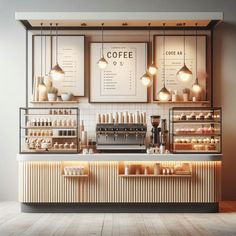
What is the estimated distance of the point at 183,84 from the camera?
33.5 feet

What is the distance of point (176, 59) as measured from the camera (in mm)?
10203

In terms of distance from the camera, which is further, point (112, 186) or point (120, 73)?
point (120, 73)

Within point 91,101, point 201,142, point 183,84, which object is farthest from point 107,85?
point 201,142

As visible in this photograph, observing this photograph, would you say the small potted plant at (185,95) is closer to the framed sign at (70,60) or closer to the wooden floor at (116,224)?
the framed sign at (70,60)

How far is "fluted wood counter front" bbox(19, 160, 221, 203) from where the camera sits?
8.85 meters

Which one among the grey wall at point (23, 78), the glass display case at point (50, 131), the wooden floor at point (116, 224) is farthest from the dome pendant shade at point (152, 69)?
the wooden floor at point (116, 224)

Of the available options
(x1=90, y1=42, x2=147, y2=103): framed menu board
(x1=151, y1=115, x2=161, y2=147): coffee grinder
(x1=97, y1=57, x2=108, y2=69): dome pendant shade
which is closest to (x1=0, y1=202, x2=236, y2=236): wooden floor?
(x1=151, y1=115, x2=161, y2=147): coffee grinder

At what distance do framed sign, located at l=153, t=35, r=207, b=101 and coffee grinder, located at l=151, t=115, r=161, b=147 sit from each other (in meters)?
0.84

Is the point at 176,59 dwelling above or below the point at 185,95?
above

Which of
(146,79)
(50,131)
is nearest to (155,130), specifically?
(146,79)

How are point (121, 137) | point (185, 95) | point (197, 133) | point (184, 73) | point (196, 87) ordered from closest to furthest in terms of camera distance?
1. point (197, 133)
2. point (184, 73)
3. point (121, 137)
4. point (196, 87)
5. point (185, 95)

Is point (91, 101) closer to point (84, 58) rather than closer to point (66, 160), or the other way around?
point (84, 58)

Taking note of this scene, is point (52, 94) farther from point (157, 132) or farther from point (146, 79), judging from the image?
point (157, 132)

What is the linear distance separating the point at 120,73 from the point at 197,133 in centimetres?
208
